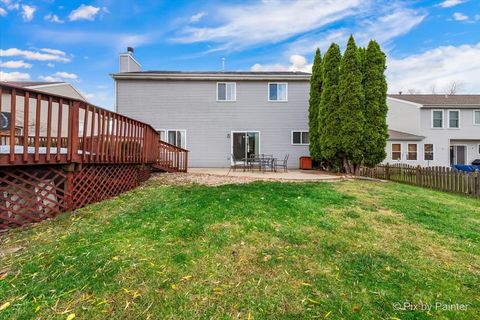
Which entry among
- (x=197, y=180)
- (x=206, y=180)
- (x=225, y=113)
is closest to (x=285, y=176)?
(x=206, y=180)

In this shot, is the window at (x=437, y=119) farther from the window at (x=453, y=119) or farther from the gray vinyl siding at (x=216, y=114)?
the gray vinyl siding at (x=216, y=114)

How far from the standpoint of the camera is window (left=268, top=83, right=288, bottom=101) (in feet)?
50.5

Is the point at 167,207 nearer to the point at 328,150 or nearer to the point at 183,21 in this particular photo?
the point at 328,150

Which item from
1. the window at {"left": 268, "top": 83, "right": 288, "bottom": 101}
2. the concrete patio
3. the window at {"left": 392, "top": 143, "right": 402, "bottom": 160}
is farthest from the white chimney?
the window at {"left": 392, "top": 143, "right": 402, "bottom": 160}

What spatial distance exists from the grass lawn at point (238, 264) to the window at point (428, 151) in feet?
56.2

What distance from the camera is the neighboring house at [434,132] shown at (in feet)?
61.6

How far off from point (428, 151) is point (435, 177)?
1225 centimetres

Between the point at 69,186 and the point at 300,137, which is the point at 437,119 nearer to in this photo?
the point at 300,137

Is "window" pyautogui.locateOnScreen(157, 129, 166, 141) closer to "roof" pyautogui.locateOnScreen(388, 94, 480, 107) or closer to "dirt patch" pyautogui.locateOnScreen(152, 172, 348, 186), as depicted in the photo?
"dirt patch" pyautogui.locateOnScreen(152, 172, 348, 186)

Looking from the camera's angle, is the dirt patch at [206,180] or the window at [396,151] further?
the window at [396,151]

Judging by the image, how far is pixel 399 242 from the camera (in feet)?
12.0

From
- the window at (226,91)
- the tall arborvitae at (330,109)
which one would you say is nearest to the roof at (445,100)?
the tall arborvitae at (330,109)

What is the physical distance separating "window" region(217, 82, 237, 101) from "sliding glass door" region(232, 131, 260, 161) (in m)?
2.26

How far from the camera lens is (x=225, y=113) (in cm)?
1541
